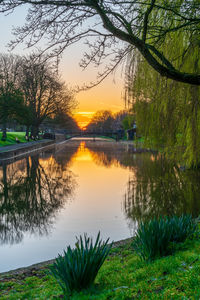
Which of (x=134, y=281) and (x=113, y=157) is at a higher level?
(x=134, y=281)

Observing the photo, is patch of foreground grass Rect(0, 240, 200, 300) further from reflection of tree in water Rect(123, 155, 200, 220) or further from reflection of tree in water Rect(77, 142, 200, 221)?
reflection of tree in water Rect(123, 155, 200, 220)

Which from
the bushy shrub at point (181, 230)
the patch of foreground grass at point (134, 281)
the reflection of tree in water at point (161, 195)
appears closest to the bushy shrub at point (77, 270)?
the patch of foreground grass at point (134, 281)

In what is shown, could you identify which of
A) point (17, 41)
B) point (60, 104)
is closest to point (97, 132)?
point (60, 104)

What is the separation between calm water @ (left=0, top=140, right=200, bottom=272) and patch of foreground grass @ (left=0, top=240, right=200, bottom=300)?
1423 mm

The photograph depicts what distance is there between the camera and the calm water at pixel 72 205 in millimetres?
7602

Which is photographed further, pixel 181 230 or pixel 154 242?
pixel 181 230

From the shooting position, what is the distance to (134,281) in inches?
160

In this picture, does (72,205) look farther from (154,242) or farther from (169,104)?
(154,242)

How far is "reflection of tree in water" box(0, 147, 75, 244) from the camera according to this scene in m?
8.59

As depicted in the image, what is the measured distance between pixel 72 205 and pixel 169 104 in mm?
5714

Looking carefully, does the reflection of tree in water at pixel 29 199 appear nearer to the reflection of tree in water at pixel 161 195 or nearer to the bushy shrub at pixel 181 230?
the reflection of tree in water at pixel 161 195

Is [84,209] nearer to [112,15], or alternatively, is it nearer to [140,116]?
[140,116]

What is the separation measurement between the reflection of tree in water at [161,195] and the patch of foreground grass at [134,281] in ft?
14.7

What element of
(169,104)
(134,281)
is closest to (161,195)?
(169,104)
